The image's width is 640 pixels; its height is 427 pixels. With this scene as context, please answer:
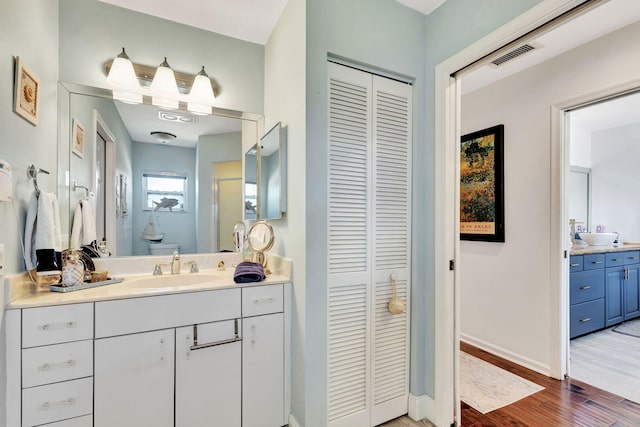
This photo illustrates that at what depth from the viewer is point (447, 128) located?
1.81 metres

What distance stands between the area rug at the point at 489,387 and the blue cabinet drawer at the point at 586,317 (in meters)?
1.08

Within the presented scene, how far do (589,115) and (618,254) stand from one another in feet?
5.77

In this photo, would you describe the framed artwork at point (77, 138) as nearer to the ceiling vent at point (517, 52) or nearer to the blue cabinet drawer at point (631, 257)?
the ceiling vent at point (517, 52)

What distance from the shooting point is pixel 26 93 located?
1355 mm

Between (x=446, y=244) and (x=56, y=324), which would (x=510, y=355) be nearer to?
(x=446, y=244)

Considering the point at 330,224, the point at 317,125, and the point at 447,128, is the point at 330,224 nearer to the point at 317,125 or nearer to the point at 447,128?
the point at 317,125

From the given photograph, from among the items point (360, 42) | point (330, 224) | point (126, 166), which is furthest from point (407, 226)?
point (126, 166)

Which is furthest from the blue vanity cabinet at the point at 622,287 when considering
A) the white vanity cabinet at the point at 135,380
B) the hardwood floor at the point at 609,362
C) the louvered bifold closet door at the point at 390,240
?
the white vanity cabinet at the point at 135,380

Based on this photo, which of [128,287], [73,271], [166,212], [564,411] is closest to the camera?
[73,271]

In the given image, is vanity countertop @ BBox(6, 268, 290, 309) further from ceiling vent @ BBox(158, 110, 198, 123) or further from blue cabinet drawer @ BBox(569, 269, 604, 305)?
blue cabinet drawer @ BBox(569, 269, 604, 305)

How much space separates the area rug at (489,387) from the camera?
6.70ft

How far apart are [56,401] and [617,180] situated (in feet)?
20.6

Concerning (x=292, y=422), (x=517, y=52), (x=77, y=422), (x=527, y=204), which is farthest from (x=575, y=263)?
(x=77, y=422)

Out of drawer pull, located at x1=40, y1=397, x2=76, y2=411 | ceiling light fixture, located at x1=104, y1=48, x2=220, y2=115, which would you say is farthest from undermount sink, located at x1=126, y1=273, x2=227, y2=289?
ceiling light fixture, located at x1=104, y1=48, x2=220, y2=115
